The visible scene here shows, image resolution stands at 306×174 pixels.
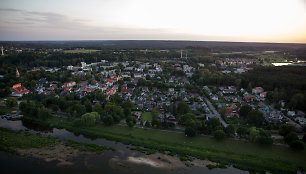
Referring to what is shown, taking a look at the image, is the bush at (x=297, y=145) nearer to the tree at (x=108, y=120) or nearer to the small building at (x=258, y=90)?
the tree at (x=108, y=120)

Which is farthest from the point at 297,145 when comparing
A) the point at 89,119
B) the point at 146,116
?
the point at 89,119

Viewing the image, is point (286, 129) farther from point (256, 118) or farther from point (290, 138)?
point (256, 118)

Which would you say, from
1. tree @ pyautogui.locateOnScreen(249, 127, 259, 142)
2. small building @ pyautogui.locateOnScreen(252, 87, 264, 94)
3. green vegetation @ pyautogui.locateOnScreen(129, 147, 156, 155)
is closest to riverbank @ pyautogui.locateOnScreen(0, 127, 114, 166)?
green vegetation @ pyautogui.locateOnScreen(129, 147, 156, 155)

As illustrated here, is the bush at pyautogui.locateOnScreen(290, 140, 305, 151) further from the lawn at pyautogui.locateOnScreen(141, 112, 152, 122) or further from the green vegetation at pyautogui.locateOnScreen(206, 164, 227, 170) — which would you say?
the lawn at pyautogui.locateOnScreen(141, 112, 152, 122)

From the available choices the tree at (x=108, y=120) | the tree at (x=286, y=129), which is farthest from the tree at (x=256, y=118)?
the tree at (x=108, y=120)

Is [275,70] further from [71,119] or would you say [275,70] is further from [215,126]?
[71,119]

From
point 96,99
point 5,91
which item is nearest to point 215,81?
point 96,99
